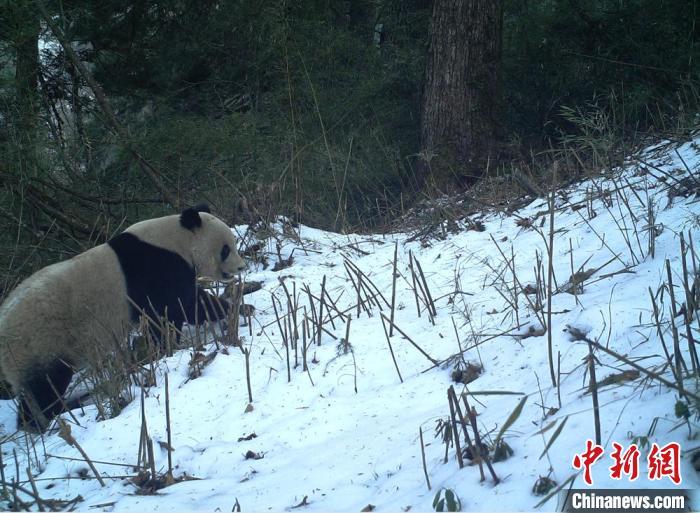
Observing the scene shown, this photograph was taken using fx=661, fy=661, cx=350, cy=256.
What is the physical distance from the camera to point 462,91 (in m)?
9.71

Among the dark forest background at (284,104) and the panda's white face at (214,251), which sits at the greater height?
the dark forest background at (284,104)

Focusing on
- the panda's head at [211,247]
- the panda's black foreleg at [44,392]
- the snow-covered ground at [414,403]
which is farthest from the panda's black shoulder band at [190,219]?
the panda's black foreleg at [44,392]

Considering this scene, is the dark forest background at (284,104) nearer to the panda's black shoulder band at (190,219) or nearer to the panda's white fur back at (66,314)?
the panda's black shoulder band at (190,219)

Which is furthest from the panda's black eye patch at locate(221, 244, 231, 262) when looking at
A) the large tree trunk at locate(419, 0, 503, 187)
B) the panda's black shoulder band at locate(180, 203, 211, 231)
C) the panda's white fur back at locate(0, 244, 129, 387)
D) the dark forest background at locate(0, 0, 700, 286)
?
the large tree trunk at locate(419, 0, 503, 187)

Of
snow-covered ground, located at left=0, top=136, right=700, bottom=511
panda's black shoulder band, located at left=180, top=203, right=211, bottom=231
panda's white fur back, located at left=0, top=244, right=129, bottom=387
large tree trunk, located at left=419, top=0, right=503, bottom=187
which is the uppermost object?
large tree trunk, located at left=419, top=0, right=503, bottom=187

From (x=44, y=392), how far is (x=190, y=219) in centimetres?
205

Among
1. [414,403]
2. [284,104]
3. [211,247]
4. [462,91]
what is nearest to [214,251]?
[211,247]

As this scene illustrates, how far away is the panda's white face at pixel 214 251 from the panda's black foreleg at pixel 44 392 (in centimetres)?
163

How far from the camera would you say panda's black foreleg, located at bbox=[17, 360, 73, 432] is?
4.93 m

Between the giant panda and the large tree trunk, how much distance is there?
13.9ft

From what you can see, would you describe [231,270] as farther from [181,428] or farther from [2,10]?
[2,10]

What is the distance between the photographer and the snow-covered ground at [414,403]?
2.75m

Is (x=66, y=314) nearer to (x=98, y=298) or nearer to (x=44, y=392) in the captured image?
(x=98, y=298)

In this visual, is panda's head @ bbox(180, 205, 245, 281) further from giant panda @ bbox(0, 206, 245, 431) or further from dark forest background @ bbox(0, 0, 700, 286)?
dark forest background @ bbox(0, 0, 700, 286)
